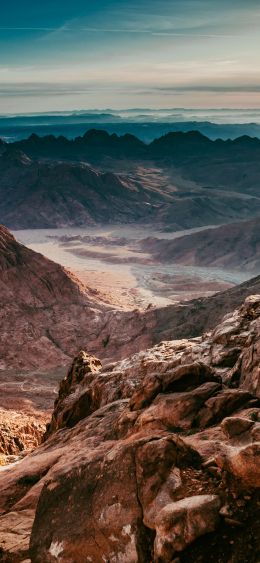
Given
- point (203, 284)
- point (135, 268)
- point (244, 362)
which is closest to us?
point (244, 362)

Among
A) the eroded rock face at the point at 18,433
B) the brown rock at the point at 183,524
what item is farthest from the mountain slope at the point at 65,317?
the brown rock at the point at 183,524

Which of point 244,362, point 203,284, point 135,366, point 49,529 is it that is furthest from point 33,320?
point 49,529

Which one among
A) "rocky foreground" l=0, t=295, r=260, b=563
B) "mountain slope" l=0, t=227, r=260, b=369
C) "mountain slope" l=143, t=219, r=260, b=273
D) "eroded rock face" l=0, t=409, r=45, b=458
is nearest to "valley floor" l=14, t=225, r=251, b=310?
"mountain slope" l=143, t=219, r=260, b=273

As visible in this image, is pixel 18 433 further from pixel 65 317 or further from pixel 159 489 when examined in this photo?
pixel 65 317

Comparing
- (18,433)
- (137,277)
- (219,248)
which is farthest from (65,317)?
(219,248)

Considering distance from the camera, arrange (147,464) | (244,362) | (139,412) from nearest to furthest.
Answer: (147,464)
(139,412)
(244,362)

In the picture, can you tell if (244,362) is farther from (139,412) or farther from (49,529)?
(49,529)

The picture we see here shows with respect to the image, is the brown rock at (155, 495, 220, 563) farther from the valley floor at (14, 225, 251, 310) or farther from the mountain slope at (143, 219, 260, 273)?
the mountain slope at (143, 219, 260, 273)

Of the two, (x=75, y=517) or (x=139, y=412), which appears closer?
(x=75, y=517)
